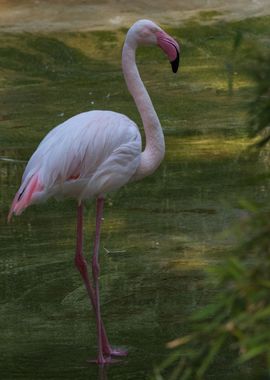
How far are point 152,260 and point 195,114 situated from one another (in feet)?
12.9

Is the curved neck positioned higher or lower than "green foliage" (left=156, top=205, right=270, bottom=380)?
lower

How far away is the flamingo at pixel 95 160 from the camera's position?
208 inches

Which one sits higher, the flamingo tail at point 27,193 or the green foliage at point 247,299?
the green foliage at point 247,299

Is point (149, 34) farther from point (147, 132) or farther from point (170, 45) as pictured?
point (147, 132)

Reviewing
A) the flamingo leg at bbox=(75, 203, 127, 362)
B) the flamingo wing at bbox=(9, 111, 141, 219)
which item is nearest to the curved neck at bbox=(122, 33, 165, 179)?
the flamingo wing at bbox=(9, 111, 141, 219)

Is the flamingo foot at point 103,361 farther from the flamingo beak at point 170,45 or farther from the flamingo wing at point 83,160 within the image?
the flamingo beak at point 170,45

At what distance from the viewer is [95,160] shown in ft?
17.7

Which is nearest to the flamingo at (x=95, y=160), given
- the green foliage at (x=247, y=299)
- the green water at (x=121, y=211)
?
the green water at (x=121, y=211)

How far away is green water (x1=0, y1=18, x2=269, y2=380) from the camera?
5.38 meters

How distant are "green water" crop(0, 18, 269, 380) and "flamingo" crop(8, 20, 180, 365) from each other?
0.21 m

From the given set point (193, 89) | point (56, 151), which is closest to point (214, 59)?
point (193, 89)

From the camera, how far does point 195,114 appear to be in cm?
1023

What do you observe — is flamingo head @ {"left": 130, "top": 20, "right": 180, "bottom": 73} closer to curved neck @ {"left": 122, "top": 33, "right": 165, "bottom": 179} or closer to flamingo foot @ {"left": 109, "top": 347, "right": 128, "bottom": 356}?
curved neck @ {"left": 122, "top": 33, "right": 165, "bottom": 179}

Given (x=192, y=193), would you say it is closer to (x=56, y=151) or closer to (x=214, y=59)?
(x=56, y=151)
